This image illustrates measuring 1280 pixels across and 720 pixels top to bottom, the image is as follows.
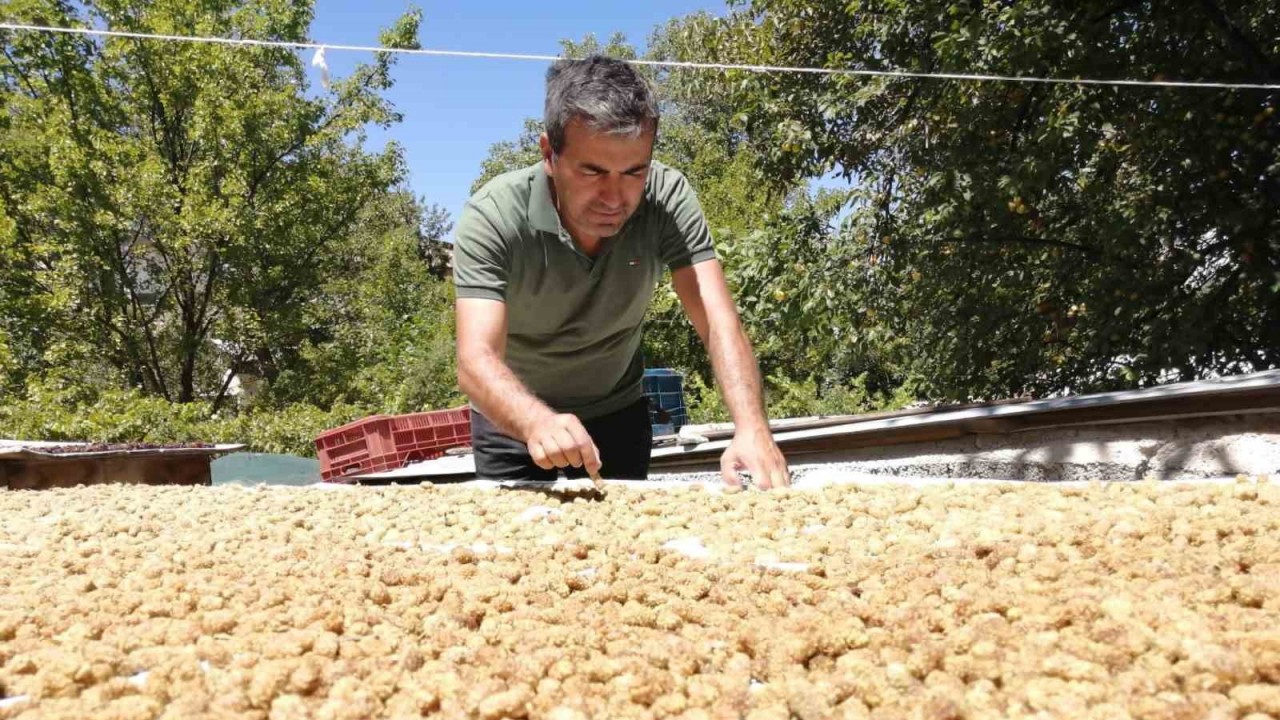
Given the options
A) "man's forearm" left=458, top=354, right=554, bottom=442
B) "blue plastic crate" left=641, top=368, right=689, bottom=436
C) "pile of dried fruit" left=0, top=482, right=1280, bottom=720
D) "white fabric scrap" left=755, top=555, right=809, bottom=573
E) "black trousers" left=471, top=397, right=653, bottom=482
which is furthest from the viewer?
"blue plastic crate" left=641, top=368, right=689, bottom=436

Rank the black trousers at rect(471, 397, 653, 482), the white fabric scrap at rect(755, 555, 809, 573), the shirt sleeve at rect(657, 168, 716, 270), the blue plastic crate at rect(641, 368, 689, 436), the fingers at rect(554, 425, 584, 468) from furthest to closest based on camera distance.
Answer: the blue plastic crate at rect(641, 368, 689, 436)
the black trousers at rect(471, 397, 653, 482)
the shirt sleeve at rect(657, 168, 716, 270)
the fingers at rect(554, 425, 584, 468)
the white fabric scrap at rect(755, 555, 809, 573)

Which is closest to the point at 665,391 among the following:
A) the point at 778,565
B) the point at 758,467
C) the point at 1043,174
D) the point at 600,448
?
the point at 1043,174

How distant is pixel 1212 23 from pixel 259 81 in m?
11.5

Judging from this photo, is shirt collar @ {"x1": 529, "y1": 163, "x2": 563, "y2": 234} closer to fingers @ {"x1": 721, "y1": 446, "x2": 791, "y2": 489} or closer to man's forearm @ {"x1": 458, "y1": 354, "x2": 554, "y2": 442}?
man's forearm @ {"x1": 458, "y1": 354, "x2": 554, "y2": 442}

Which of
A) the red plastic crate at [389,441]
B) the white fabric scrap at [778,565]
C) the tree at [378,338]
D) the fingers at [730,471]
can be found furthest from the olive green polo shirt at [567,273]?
the tree at [378,338]

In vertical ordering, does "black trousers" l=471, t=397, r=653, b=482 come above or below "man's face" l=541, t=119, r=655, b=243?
below

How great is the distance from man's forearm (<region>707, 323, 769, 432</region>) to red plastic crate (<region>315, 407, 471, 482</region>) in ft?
10.2

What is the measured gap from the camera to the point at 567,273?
226 centimetres

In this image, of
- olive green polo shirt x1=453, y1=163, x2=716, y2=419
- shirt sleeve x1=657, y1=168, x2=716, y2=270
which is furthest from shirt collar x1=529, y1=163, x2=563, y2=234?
shirt sleeve x1=657, y1=168, x2=716, y2=270

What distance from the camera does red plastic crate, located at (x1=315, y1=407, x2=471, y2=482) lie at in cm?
518

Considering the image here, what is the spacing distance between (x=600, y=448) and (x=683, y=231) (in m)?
0.70

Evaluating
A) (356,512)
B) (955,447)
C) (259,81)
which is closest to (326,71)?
(356,512)

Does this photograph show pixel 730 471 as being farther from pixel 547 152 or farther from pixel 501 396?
pixel 547 152

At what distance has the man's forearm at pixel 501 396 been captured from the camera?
1.86m
